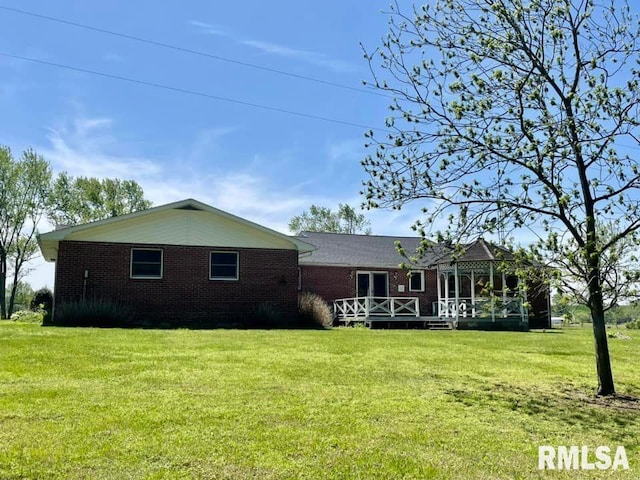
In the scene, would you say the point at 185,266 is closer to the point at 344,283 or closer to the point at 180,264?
the point at 180,264

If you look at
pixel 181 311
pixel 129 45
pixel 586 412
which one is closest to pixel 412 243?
pixel 181 311

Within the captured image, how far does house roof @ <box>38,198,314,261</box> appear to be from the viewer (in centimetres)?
1805

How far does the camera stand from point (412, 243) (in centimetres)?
3030

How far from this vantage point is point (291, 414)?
543 cm

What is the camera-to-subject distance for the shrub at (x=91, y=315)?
1625cm

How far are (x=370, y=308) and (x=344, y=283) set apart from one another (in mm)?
3988

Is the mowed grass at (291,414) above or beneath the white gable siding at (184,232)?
beneath

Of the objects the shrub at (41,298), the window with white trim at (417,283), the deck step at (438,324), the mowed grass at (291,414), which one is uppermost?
the window with white trim at (417,283)

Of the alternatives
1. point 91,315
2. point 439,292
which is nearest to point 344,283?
point 439,292

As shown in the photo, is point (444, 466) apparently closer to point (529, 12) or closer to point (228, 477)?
point (228, 477)

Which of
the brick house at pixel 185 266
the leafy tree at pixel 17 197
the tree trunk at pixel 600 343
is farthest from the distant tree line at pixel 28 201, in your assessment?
the tree trunk at pixel 600 343

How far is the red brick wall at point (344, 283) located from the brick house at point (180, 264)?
541 cm

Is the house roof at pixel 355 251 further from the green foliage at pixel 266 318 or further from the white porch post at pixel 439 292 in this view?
the green foliage at pixel 266 318

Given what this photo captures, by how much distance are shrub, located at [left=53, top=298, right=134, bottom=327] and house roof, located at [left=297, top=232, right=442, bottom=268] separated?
387 inches
